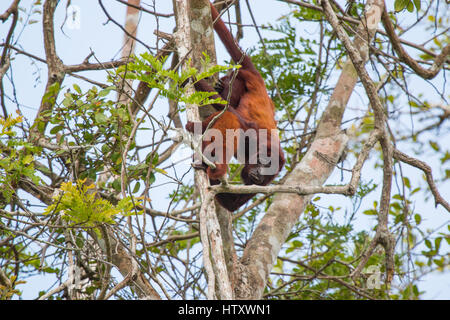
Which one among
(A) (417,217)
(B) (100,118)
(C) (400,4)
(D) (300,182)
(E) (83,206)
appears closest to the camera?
(E) (83,206)

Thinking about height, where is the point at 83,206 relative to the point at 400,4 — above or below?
below

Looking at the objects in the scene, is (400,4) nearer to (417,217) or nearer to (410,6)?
(410,6)

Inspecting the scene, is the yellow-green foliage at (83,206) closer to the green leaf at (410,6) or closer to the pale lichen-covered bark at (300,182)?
the pale lichen-covered bark at (300,182)

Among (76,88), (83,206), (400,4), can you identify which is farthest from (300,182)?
(83,206)

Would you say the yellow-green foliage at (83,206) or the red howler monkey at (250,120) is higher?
the red howler monkey at (250,120)

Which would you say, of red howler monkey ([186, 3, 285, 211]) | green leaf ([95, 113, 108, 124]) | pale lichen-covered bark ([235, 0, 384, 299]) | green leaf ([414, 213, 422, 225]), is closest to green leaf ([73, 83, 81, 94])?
green leaf ([95, 113, 108, 124])

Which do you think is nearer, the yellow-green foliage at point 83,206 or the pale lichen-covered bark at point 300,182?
the yellow-green foliage at point 83,206

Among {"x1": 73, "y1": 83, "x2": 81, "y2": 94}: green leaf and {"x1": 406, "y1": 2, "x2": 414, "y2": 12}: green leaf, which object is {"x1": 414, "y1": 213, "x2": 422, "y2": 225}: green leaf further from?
{"x1": 73, "y1": 83, "x2": 81, "y2": 94}: green leaf


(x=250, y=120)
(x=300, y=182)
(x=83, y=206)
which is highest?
(x=250, y=120)

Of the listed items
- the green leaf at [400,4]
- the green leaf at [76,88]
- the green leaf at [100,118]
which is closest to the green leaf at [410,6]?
the green leaf at [400,4]

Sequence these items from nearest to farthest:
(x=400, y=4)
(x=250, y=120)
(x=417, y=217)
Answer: (x=400, y=4) → (x=250, y=120) → (x=417, y=217)
